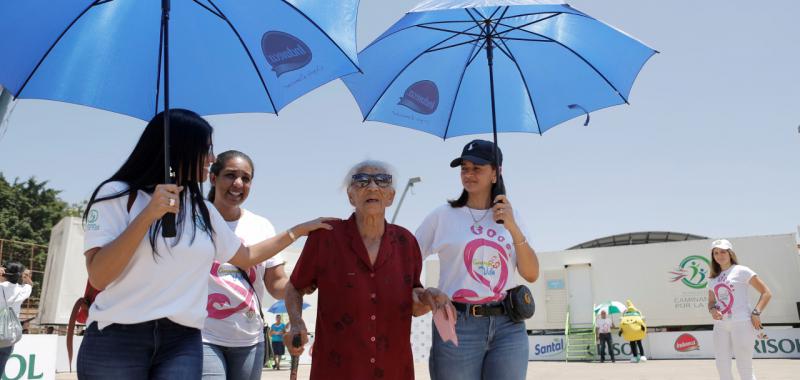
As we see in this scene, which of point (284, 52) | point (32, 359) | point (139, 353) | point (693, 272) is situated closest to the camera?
point (139, 353)

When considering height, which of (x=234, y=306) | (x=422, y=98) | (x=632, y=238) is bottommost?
(x=234, y=306)

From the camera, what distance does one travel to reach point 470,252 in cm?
369

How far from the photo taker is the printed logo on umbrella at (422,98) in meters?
4.87

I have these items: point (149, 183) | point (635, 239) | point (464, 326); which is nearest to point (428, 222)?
point (464, 326)

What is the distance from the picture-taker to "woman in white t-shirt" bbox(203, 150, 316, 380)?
3430 millimetres

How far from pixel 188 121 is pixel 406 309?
1335 mm

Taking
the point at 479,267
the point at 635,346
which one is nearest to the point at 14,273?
the point at 479,267

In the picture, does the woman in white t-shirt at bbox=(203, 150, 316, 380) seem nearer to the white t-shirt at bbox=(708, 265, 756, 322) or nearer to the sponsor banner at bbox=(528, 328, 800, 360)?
the white t-shirt at bbox=(708, 265, 756, 322)

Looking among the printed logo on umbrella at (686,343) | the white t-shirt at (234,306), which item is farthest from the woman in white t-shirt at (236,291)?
the printed logo on umbrella at (686,343)

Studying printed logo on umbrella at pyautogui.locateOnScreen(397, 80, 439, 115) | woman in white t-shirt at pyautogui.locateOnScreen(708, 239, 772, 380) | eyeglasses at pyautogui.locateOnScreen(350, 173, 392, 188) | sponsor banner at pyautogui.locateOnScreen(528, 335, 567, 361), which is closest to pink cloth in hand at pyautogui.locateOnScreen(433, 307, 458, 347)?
eyeglasses at pyautogui.locateOnScreen(350, 173, 392, 188)

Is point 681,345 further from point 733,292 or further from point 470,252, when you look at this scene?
point 470,252

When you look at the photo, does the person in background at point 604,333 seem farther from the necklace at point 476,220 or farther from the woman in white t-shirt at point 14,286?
the necklace at point 476,220

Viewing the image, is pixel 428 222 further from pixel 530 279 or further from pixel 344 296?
pixel 344 296

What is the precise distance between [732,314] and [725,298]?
22 centimetres
